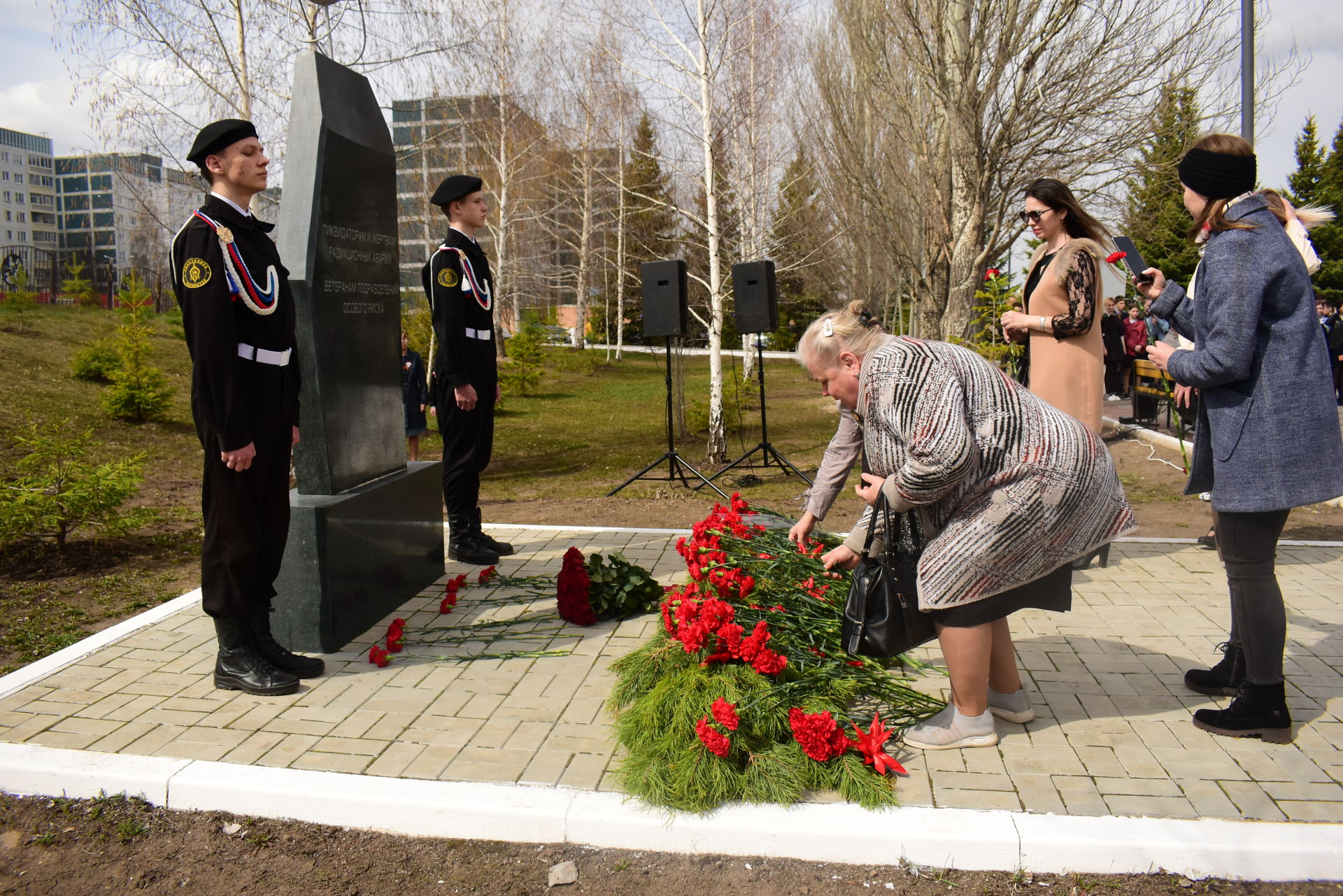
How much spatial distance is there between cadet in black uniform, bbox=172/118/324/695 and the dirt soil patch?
945 millimetres

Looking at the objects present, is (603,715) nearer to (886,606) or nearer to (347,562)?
(886,606)

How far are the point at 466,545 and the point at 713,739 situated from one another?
11.3 feet

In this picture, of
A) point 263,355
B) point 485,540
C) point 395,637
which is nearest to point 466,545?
point 485,540

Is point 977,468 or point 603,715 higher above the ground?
point 977,468

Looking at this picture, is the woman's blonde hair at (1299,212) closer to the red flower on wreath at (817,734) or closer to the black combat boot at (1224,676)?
the black combat boot at (1224,676)

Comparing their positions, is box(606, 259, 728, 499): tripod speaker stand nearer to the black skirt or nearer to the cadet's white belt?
the cadet's white belt

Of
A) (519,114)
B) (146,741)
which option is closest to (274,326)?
(146,741)

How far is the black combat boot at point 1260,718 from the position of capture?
3312mm

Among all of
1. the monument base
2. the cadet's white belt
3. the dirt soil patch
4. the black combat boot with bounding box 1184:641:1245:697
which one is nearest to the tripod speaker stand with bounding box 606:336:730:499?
the monument base

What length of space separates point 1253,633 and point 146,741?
408cm

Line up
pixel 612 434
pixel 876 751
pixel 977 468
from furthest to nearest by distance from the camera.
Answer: pixel 612 434
pixel 876 751
pixel 977 468

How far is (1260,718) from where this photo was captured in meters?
3.33

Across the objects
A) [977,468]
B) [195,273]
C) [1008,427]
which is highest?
[195,273]

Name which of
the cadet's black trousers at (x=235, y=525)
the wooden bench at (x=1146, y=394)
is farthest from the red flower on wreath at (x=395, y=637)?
the wooden bench at (x=1146, y=394)
